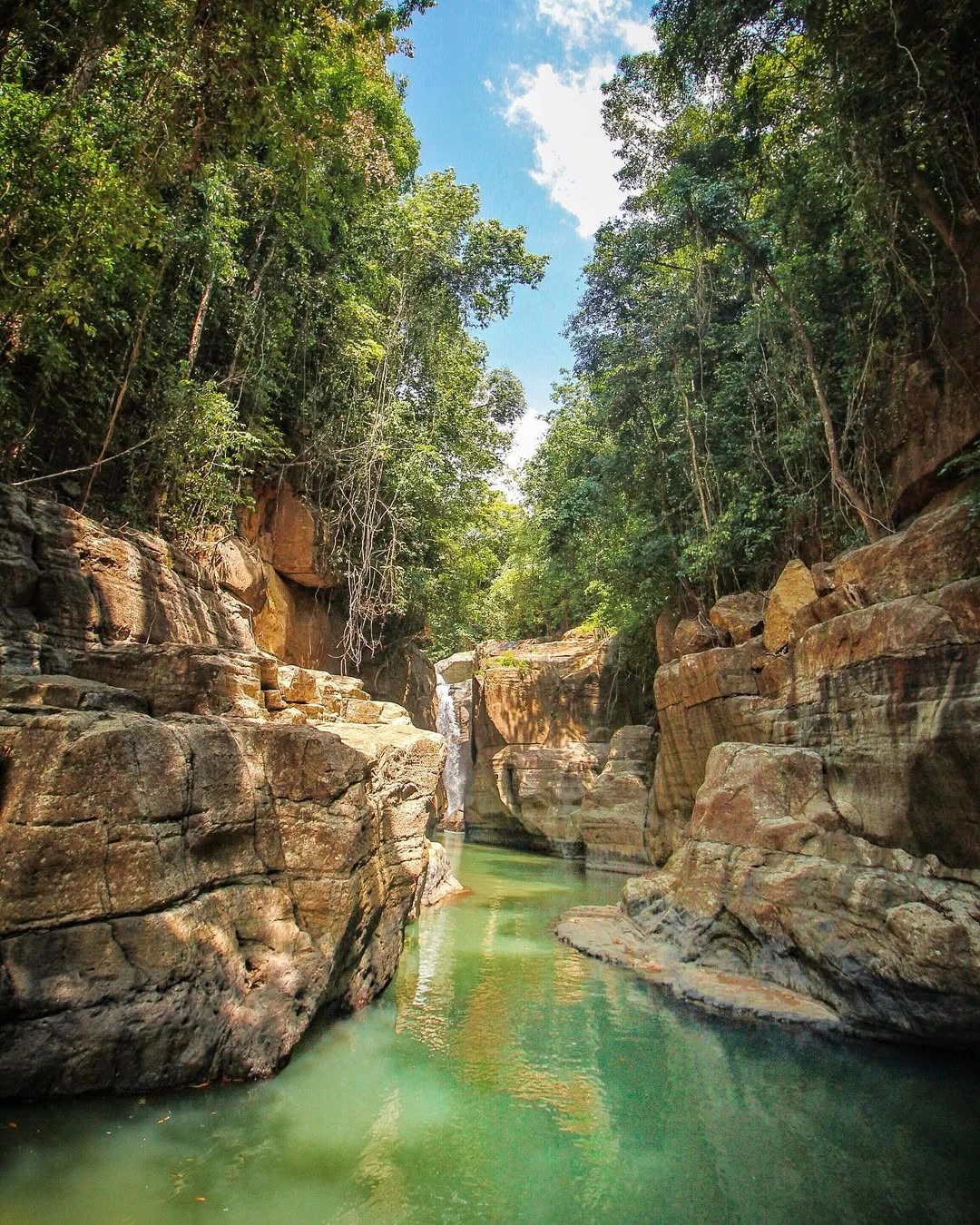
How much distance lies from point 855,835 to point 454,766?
18.7 metres

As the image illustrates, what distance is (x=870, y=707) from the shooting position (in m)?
7.09

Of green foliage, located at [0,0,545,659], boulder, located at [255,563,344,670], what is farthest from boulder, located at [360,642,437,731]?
boulder, located at [255,563,344,670]

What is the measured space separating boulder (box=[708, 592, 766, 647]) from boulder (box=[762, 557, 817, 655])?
801mm

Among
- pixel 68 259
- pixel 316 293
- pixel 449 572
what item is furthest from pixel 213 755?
pixel 449 572

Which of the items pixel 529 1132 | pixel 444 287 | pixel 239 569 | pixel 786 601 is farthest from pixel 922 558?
pixel 444 287

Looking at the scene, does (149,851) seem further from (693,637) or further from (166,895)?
(693,637)

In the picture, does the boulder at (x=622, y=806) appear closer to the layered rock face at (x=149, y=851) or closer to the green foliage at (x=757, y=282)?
the green foliage at (x=757, y=282)

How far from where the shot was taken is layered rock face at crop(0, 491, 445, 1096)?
12.7 feet


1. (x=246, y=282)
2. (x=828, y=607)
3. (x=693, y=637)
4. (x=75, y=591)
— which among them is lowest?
(x=75, y=591)

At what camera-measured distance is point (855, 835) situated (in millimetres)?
7051

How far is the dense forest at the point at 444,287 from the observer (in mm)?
6434

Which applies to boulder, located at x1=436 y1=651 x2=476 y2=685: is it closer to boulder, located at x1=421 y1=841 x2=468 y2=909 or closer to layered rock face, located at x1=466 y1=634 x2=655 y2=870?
layered rock face, located at x1=466 y1=634 x2=655 y2=870

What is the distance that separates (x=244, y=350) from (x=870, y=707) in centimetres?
1070

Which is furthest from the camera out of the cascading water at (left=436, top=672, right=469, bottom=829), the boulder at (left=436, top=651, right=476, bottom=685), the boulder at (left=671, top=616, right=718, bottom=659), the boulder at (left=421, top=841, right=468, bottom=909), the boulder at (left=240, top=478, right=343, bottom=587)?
the boulder at (left=436, top=651, right=476, bottom=685)
